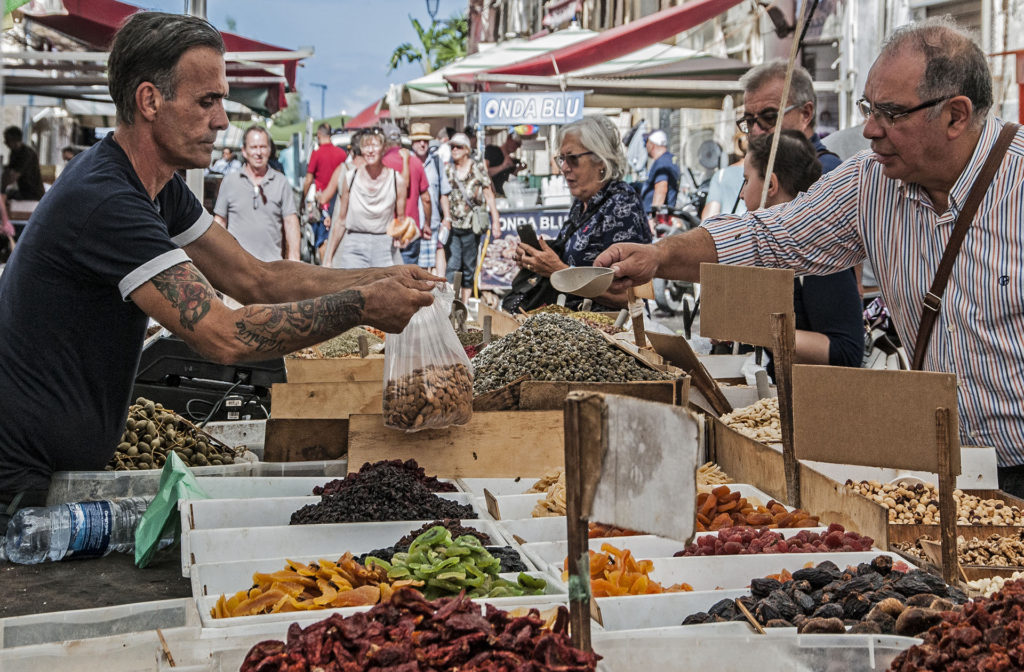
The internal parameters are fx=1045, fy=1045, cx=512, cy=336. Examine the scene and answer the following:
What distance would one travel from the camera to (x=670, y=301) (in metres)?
12.8

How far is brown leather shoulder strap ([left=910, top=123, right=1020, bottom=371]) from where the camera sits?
2887 mm

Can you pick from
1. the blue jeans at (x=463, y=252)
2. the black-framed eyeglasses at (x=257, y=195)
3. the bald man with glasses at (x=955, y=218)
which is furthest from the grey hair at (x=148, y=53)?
the blue jeans at (x=463, y=252)

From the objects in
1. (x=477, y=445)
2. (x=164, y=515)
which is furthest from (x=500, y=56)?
(x=164, y=515)

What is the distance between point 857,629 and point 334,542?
1.20m

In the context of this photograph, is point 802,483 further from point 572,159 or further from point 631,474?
point 572,159

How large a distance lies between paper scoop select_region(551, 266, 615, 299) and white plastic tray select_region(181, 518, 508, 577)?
3.88 feet

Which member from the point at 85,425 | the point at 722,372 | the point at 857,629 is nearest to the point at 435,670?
the point at 857,629

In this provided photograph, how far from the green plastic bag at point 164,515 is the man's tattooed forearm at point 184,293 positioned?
0.43m

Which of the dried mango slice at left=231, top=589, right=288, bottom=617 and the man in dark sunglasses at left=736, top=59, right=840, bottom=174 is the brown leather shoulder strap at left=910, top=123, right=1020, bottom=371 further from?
the man in dark sunglasses at left=736, top=59, right=840, bottom=174

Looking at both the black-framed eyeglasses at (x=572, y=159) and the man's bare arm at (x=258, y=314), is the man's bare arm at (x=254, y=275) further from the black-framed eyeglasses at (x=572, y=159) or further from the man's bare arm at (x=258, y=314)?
the black-framed eyeglasses at (x=572, y=159)

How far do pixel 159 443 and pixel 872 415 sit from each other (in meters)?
2.36

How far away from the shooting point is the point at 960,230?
2.92 metres

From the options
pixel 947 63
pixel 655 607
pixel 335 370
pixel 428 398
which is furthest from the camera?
pixel 335 370

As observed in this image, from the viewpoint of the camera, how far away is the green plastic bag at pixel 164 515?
2.62 meters
